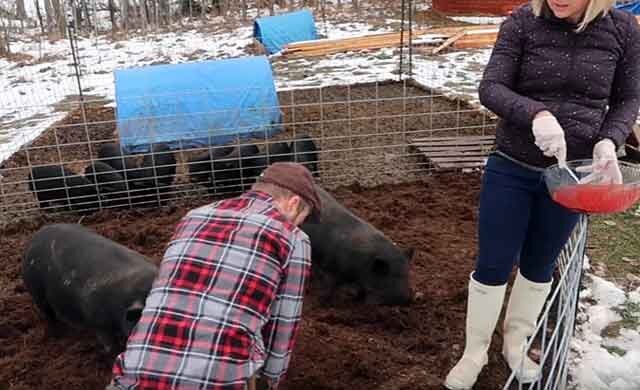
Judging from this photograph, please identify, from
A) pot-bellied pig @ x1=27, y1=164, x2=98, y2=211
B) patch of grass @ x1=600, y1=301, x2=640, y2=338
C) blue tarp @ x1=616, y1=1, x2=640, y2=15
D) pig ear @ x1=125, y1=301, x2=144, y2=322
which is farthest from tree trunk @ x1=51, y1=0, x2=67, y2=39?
patch of grass @ x1=600, y1=301, x2=640, y2=338

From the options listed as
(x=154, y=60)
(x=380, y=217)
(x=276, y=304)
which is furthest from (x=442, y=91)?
(x=276, y=304)

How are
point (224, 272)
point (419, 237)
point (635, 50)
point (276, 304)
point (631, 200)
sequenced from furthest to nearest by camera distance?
point (419, 237) → point (635, 50) → point (631, 200) → point (276, 304) → point (224, 272)

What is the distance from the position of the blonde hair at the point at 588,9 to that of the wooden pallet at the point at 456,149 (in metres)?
3.67

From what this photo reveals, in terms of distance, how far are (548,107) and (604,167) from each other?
1.17 ft

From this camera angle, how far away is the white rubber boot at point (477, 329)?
295 cm

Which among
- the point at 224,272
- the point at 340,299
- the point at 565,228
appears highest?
the point at 224,272

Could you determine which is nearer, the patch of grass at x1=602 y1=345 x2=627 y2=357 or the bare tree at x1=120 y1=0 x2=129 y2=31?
the patch of grass at x1=602 y1=345 x2=627 y2=357

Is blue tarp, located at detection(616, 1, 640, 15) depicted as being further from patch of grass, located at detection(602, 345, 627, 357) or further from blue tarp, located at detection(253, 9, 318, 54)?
patch of grass, located at detection(602, 345, 627, 357)

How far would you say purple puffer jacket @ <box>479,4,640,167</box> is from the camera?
8.30 feet

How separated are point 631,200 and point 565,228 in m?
0.49

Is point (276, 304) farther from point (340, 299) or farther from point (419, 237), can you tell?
point (419, 237)

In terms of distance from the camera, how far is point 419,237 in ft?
16.2

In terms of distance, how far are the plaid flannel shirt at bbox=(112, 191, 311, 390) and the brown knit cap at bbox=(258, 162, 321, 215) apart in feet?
0.31

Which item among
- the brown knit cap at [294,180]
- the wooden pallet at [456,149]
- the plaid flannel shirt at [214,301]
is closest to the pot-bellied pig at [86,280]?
the plaid flannel shirt at [214,301]
